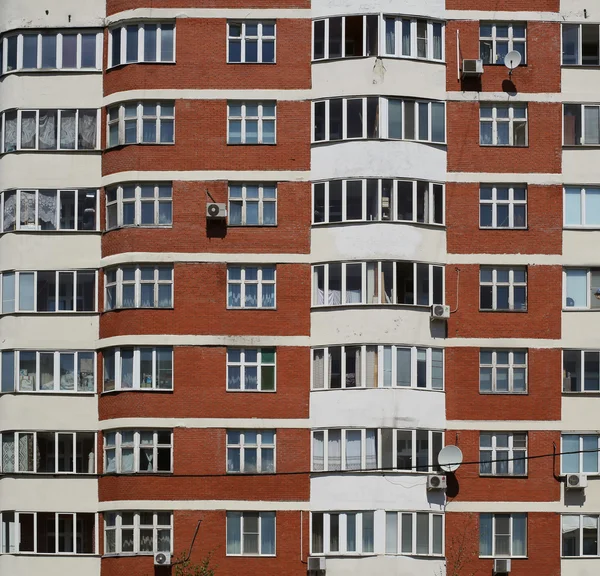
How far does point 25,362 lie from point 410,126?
13.7 m

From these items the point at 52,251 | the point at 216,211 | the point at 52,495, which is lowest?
the point at 52,495

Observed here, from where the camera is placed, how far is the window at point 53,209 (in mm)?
52219

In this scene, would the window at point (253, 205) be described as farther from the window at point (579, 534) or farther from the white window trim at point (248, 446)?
the window at point (579, 534)

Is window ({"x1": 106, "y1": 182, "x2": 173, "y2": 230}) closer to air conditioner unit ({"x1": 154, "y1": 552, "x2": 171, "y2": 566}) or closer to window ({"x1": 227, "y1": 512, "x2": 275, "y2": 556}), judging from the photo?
window ({"x1": 227, "y1": 512, "x2": 275, "y2": 556})

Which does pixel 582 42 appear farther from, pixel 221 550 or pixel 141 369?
pixel 221 550

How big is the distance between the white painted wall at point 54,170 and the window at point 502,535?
15.7m

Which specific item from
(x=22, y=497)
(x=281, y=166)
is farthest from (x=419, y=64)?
(x=22, y=497)

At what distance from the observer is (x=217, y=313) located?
51.1m

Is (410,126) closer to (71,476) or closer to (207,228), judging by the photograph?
(207,228)

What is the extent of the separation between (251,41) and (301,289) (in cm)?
791

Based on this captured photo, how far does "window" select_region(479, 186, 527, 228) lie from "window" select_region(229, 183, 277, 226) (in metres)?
6.36

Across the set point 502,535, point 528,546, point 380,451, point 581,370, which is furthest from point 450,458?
point 581,370

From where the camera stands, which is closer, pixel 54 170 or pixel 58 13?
pixel 54 170

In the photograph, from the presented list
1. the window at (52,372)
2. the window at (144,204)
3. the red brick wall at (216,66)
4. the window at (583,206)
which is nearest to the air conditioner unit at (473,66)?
the window at (583,206)
